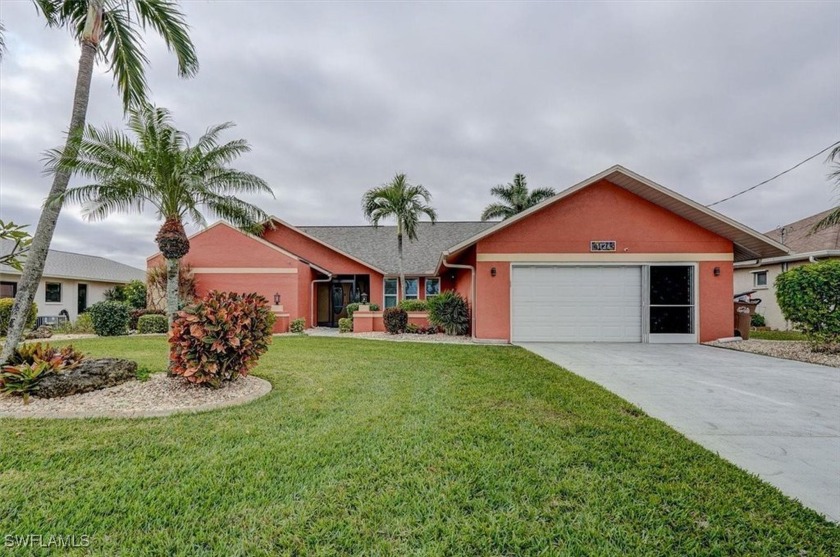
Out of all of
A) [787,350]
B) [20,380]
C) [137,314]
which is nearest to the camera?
[20,380]

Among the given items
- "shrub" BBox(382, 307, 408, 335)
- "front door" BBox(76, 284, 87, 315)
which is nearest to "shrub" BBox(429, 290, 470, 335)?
"shrub" BBox(382, 307, 408, 335)

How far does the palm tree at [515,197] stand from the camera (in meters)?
22.1

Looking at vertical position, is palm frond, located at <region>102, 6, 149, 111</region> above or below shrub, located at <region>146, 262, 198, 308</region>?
above

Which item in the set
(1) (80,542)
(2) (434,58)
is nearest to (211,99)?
(2) (434,58)

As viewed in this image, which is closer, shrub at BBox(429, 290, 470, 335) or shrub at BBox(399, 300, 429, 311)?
shrub at BBox(429, 290, 470, 335)

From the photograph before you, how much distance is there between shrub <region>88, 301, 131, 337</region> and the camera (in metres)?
13.8

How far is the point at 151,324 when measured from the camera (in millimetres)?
14625

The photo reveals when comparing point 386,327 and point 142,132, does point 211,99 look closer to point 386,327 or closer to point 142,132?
point 142,132

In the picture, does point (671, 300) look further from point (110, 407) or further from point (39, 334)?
point (39, 334)

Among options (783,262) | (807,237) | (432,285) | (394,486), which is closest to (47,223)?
(394,486)

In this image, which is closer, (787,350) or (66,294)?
(787,350)

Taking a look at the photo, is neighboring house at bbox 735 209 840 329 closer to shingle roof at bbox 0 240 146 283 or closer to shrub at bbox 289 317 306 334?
shrub at bbox 289 317 306 334

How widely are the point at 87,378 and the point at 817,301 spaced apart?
50.8ft

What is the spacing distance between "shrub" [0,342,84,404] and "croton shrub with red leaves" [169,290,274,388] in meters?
1.59
